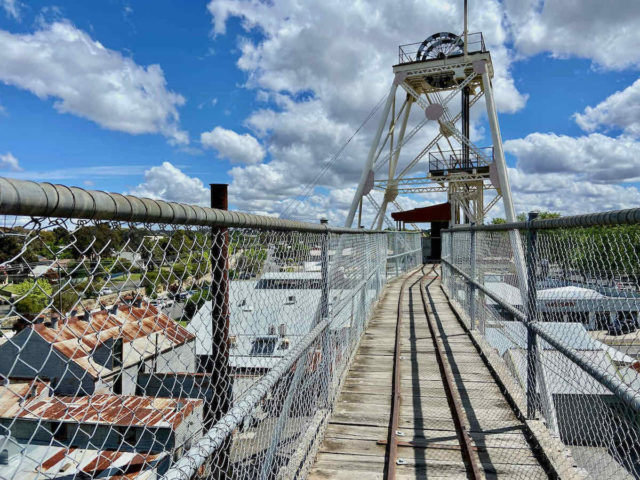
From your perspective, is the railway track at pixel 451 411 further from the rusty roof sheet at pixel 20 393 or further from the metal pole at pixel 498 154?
the metal pole at pixel 498 154

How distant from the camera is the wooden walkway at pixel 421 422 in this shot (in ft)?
11.7

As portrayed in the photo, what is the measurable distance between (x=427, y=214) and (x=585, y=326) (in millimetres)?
26591

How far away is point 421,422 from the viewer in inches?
174

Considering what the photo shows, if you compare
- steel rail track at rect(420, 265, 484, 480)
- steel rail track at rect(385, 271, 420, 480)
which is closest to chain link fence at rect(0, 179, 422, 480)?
steel rail track at rect(385, 271, 420, 480)

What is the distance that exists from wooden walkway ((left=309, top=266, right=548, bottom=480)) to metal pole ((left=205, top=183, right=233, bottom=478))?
1.80m

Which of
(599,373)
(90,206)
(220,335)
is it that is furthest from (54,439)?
(599,373)

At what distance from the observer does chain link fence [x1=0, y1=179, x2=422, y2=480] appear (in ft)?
3.44

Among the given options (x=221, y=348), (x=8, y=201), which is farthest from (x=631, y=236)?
(x=8, y=201)

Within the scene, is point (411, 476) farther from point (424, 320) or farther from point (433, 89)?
point (433, 89)

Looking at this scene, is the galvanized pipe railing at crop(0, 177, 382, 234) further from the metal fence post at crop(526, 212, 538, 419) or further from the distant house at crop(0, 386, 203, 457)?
the metal fence post at crop(526, 212, 538, 419)

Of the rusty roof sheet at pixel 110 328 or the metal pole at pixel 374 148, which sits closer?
the rusty roof sheet at pixel 110 328

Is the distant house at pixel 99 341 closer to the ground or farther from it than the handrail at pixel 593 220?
closer to the ground

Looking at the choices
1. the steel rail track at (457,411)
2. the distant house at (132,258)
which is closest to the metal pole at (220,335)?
the distant house at (132,258)

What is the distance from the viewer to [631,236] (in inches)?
93.0
